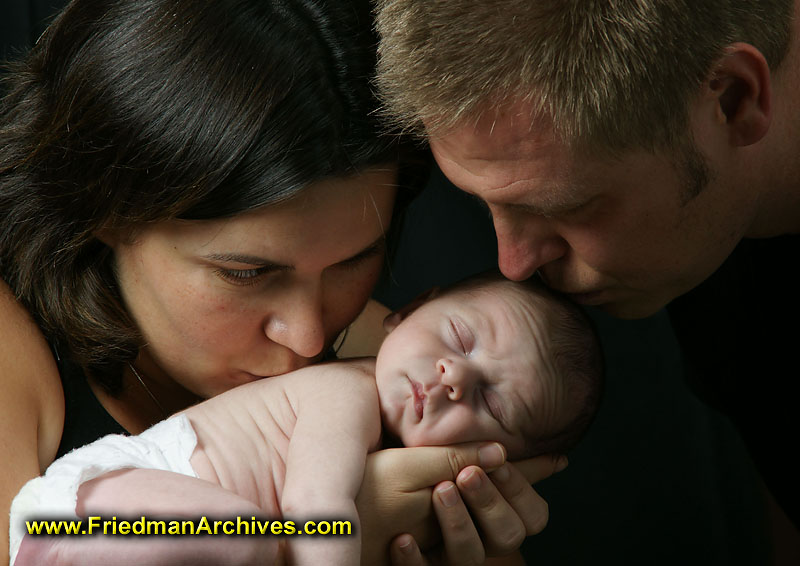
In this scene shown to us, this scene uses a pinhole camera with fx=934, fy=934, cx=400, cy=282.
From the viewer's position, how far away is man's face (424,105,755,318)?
3.92 ft

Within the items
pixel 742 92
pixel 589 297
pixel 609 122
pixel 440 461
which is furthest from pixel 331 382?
pixel 742 92

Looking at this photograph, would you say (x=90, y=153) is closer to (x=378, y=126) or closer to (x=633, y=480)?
(x=378, y=126)

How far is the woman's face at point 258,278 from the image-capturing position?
4.29ft

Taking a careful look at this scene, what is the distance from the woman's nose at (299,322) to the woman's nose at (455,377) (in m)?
0.19

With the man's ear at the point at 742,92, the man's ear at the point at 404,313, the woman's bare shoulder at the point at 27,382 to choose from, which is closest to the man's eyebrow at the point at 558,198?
the man's ear at the point at 742,92

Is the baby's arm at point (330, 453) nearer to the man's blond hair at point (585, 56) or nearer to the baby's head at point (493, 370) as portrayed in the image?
the baby's head at point (493, 370)

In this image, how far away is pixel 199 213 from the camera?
130 centimetres

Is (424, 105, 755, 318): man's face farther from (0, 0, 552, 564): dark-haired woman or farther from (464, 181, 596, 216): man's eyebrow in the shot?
(0, 0, 552, 564): dark-haired woman

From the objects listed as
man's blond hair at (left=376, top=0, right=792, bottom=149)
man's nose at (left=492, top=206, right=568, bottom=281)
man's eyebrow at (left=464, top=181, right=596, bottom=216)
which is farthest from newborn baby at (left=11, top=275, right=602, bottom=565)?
man's blond hair at (left=376, top=0, right=792, bottom=149)

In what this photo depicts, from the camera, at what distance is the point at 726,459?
8.41ft

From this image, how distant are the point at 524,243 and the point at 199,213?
46 centimetres

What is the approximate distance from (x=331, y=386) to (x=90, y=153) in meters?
0.48

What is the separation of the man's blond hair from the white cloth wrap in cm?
58

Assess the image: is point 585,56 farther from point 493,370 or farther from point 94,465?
point 94,465
